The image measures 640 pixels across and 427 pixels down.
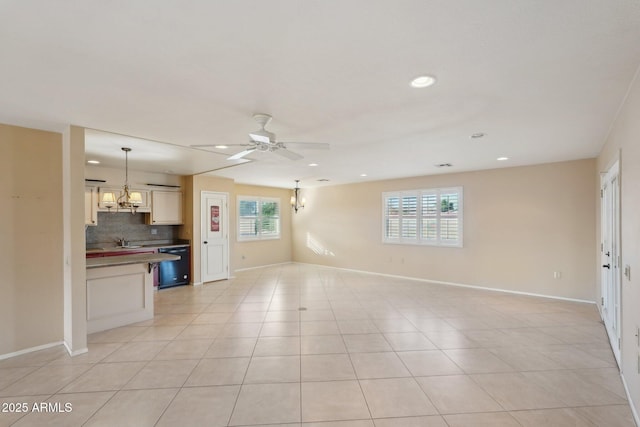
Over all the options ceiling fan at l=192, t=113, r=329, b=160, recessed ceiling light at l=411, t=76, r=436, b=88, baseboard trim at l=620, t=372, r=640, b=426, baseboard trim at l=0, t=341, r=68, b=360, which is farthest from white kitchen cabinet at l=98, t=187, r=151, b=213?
baseboard trim at l=620, t=372, r=640, b=426

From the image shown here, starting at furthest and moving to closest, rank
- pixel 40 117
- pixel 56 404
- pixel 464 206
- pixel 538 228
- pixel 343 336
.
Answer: pixel 464 206, pixel 538 228, pixel 343 336, pixel 40 117, pixel 56 404

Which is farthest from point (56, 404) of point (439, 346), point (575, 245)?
point (575, 245)

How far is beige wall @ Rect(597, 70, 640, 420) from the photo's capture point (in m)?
2.14

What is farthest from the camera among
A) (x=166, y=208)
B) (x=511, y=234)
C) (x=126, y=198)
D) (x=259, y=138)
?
(x=166, y=208)

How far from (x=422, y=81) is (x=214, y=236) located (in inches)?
238

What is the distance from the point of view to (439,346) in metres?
3.43

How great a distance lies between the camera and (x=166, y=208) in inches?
259

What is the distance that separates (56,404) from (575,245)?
7.33 meters

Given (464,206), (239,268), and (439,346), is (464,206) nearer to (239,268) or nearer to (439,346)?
(439,346)

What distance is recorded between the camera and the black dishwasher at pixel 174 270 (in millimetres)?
6172

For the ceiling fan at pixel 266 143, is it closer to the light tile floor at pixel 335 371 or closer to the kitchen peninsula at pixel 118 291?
the light tile floor at pixel 335 371

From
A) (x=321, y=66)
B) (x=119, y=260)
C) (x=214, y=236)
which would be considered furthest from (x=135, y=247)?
(x=321, y=66)

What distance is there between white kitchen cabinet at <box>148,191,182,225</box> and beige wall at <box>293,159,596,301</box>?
466 cm

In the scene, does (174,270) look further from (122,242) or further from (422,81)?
(422,81)
